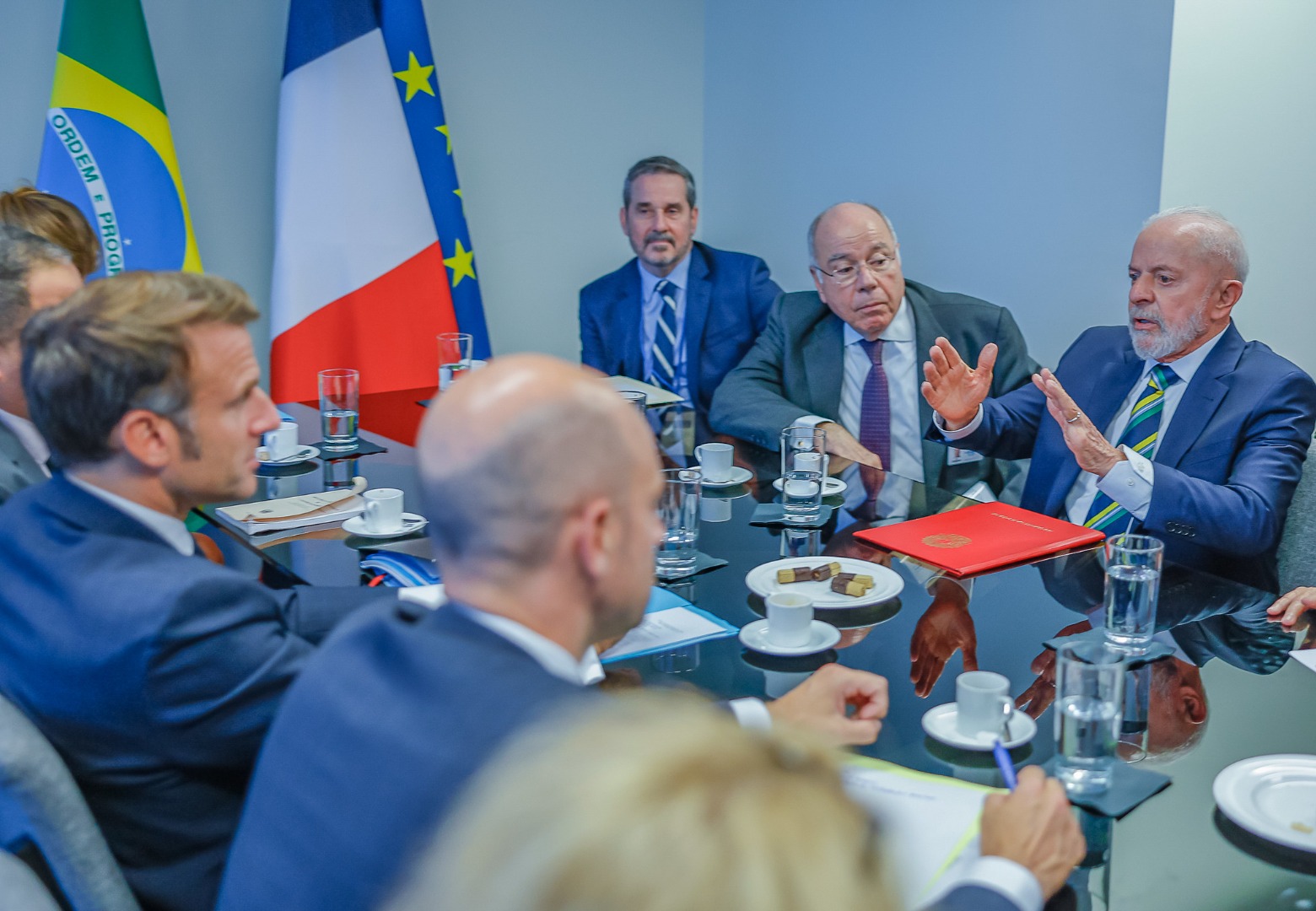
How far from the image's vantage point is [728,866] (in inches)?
20.2

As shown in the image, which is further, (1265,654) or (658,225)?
(658,225)

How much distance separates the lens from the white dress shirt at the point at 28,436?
220cm

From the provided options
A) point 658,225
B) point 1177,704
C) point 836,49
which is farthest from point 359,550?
point 836,49

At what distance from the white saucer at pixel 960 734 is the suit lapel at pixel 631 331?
2.93m

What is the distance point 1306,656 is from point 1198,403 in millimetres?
1043

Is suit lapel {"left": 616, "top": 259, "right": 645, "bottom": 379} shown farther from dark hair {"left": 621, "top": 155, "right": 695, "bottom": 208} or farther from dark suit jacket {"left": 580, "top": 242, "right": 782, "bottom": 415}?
dark hair {"left": 621, "top": 155, "right": 695, "bottom": 208}

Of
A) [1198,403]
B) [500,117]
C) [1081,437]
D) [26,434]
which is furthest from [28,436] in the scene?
[500,117]

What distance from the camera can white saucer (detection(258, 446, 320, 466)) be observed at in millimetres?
2734

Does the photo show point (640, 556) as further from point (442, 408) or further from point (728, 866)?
point (728, 866)

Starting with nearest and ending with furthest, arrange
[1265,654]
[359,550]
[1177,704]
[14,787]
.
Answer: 1. [14,787]
2. [1177,704]
3. [1265,654]
4. [359,550]

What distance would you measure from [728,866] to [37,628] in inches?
41.9

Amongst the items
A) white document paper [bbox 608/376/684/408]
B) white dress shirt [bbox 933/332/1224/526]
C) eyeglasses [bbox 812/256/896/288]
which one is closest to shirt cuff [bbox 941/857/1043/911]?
white dress shirt [bbox 933/332/1224/526]

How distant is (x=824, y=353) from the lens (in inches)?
136

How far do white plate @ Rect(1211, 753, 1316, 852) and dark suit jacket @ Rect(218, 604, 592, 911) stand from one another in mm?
721
